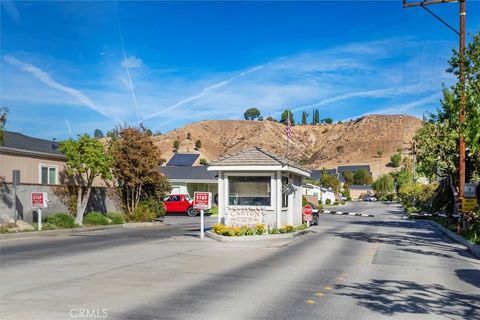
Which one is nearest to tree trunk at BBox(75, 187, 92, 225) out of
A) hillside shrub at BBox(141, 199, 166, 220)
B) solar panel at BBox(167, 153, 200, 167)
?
hillside shrub at BBox(141, 199, 166, 220)

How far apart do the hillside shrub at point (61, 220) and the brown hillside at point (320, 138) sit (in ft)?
378

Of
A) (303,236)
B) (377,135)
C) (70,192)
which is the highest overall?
(377,135)

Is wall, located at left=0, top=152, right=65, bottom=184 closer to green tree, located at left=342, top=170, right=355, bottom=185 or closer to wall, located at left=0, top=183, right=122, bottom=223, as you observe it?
wall, located at left=0, top=183, right=122, bottom=223

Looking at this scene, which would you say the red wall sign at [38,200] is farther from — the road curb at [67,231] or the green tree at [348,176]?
the green tree at [348,176]

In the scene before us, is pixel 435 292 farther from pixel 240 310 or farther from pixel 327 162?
pixel 327 162

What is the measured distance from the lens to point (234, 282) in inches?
420

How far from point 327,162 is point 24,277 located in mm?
158000

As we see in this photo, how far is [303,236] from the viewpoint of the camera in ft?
76.2

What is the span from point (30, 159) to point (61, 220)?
4.19 meters

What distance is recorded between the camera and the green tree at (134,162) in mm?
29922

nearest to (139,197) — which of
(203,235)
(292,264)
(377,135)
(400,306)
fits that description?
(203,235)

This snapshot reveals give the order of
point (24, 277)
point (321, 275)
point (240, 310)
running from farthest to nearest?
point (321, 275), point (24, 277), point (240, 310)

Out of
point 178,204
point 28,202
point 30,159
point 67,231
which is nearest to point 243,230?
point 67,231

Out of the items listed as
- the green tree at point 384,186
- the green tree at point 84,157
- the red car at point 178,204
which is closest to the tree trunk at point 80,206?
the green tree at point 84,157
